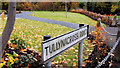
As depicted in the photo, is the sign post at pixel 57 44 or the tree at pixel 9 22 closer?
the sign post at pixel 57 44

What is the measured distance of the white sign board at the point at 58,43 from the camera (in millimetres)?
1475

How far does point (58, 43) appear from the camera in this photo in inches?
67.2

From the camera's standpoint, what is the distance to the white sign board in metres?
1.48

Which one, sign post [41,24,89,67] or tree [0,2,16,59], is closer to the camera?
sign post [41,24,89,67]

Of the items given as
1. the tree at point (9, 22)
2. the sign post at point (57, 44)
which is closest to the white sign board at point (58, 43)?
the sign post at point (57, 44)

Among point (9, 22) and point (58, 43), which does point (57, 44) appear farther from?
point (9, 22)

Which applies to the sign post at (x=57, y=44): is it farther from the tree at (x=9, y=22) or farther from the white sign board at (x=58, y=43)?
the tree at (x=9, y=22)

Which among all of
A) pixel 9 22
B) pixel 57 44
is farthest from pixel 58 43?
pixel 9 22

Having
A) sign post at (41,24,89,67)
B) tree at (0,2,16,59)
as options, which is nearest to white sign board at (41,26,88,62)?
sign post at (41,24,89,67)

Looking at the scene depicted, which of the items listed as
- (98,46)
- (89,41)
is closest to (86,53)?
(98,46)

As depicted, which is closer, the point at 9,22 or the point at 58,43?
the point at 58,43

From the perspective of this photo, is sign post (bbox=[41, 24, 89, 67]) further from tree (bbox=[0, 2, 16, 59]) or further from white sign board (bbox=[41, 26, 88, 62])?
tree (bbox=[0, 2, 16, 59])

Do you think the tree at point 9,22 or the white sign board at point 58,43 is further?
the tree at point 9,22

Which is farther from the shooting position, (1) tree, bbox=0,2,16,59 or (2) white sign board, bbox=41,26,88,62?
(1) tree, bbox=0,2,16,59
